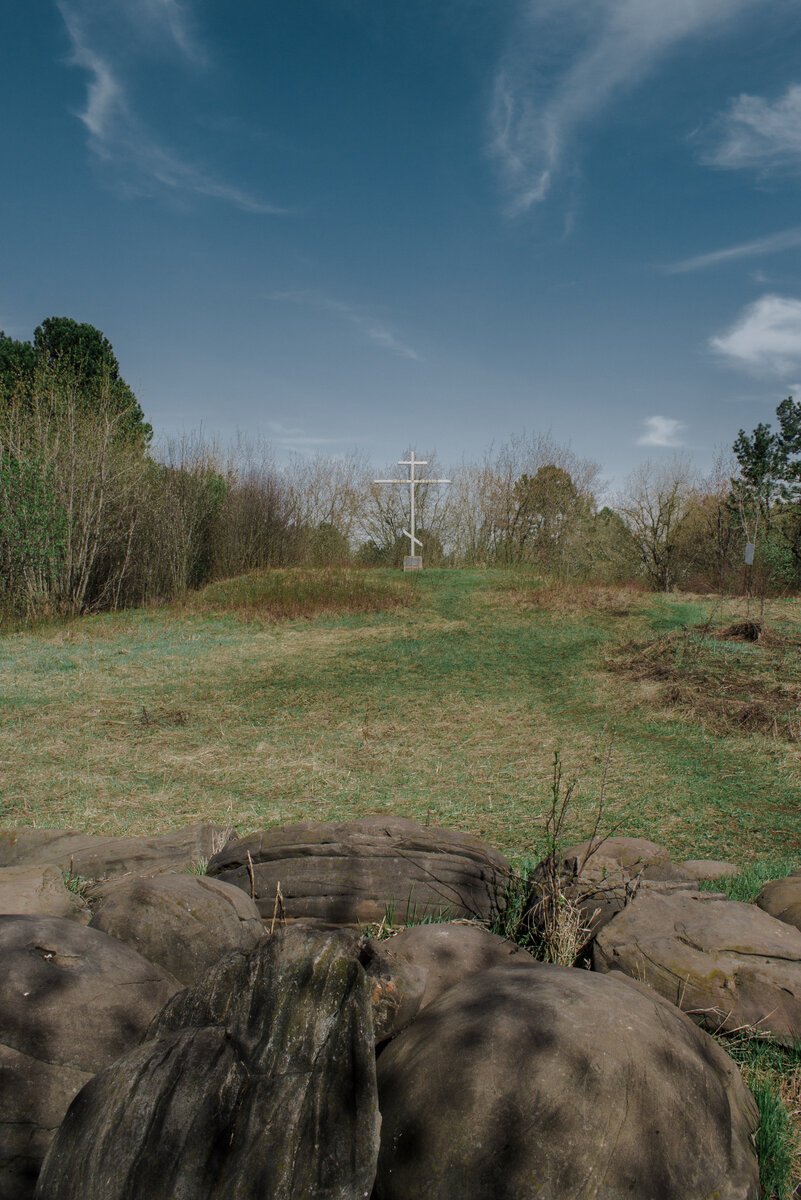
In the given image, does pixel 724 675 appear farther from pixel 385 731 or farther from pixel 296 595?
pixel 296 595

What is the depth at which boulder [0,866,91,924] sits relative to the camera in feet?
7.23

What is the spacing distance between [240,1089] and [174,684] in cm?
Answer: 717

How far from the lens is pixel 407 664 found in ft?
28.8

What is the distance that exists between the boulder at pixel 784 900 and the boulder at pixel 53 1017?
199 cm

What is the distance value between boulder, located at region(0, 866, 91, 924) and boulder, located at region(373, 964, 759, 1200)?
3.89ft

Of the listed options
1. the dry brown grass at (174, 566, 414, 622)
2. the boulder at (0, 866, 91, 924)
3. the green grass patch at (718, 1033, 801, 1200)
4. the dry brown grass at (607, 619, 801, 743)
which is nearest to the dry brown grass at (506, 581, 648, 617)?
the dry brown grass at (607, 619, 801, 743)

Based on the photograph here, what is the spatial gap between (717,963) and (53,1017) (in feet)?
5.45

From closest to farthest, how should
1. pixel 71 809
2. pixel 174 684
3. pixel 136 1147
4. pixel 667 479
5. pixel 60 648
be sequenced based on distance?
pixel 136 1147
pixel 71 809
pixel 174 684
pixel 60 648
pixel 667 479

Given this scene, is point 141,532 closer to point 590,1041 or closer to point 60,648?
point 60,648

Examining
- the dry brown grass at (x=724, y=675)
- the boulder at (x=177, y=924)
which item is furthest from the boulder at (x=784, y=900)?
the dry brown grass at (x=724, y=675)

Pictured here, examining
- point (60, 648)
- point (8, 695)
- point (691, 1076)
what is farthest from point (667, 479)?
point (691, 1076)

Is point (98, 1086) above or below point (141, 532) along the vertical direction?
below

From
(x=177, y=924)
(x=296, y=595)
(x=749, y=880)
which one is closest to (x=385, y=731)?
(x=749, y=880)

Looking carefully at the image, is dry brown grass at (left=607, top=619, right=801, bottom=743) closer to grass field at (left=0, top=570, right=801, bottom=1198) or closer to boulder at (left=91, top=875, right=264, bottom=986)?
grass field at (left=0, top=570, right=801, bottom=1198)
